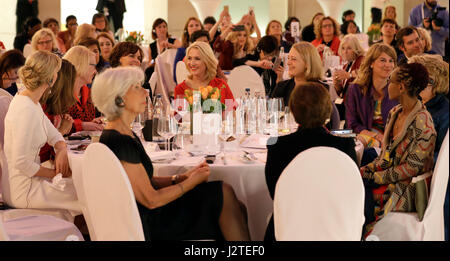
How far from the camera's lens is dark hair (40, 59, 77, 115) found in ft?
12.8

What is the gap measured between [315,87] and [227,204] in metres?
0.73

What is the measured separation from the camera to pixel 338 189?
2379 millimetres

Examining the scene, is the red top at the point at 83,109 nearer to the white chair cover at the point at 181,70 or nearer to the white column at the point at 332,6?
the white chair cover at the point at 181,70

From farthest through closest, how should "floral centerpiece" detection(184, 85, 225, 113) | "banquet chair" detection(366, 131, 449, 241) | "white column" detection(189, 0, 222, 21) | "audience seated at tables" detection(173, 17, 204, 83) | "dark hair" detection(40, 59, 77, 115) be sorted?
"white column" detection(189, 0, 222, 21) < "audience seated at tables" detection(173, 17, 204, 83) < "dark hair" detection(40, 59, 77, 115) < "floral centerpiece" detection(184, 85, 225, 113) < "banquet chair" detection(366, 131, 449, 241)

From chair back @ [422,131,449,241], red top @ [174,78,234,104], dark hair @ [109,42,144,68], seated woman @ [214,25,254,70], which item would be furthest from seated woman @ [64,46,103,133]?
seated woman @ [214,25,254,70]

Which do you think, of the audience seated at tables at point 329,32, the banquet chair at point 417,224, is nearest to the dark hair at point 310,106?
the banquet chair at point 417,224

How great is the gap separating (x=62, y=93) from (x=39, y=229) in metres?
1.17

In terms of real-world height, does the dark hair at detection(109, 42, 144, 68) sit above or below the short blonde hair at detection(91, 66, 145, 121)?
above

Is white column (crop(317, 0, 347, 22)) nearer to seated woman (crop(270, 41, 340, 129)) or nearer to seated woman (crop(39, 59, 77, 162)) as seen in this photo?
seated woman (crop(270, 41, 340, 129))

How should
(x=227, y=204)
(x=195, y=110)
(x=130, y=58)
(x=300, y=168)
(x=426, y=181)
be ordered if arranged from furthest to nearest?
1. (x=130, y=58)
2. (x=195, y=110)
3. (x=426, y=181)
4. (x=227, y=204)
5. (x=300, y=168)

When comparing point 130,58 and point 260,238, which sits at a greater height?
point 130,58

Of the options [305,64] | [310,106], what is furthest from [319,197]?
[305,64]
